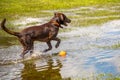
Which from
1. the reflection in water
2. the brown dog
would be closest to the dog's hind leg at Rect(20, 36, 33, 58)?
the brown dog

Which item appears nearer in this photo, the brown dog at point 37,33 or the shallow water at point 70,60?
the shallow water at point 70,60

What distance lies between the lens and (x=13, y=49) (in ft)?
46.8

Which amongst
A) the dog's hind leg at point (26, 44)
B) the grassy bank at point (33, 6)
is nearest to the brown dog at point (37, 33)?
the dog's hind leg at point (26, 44)

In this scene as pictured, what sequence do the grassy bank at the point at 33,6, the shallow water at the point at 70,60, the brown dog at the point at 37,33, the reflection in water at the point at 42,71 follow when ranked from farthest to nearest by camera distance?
the grassy bank at the point at 33,6
the brown dog at the point at 37,33
the shallow water at the point at 70,60
the reflection in water at the point at 42,71

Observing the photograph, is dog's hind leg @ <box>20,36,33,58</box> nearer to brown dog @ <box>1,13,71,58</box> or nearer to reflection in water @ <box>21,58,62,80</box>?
brown dog @ <box>1,13,71,58</box>

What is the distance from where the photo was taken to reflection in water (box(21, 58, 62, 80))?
31.3 ft

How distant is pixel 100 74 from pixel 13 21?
15333mm

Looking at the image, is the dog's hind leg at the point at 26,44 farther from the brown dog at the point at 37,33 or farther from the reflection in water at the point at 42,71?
the reflection in water at the point at 42,71

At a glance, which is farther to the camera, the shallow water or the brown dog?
the brown dog

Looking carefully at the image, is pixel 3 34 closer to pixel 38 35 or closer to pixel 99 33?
pixel 99 33

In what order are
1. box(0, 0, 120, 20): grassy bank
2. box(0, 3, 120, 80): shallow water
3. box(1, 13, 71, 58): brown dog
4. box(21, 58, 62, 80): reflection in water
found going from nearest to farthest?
box(21, 58, 62, 80): reflection in water < box(0, 3, 120, 80): shallow water < box(1, 13, 71, 58): brown dog < box(0, 0, 120, 20): grassy bank

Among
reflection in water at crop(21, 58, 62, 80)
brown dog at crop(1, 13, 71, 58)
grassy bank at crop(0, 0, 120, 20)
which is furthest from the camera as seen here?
grassy bank at crop(0, 0, 120, 20)

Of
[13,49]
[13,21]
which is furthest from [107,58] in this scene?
[13,21]

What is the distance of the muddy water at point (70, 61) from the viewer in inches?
381
